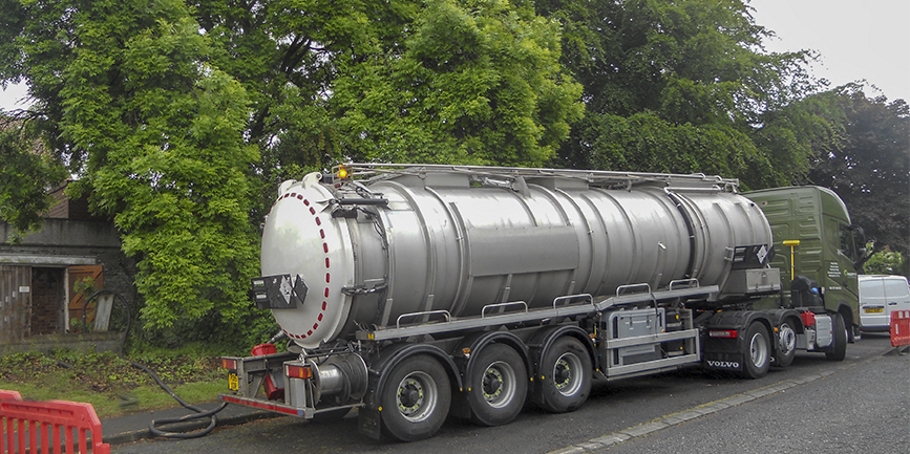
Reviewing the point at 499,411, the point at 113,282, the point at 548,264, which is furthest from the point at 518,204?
the point at 113,282

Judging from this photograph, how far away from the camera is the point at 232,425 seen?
9445mm

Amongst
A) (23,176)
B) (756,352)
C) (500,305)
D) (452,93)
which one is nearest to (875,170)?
(756,352)

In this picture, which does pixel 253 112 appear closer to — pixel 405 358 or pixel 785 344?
pixel 405 358

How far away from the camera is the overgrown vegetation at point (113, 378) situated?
34.1ft

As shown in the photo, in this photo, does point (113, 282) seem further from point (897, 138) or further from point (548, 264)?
point (897, 138)

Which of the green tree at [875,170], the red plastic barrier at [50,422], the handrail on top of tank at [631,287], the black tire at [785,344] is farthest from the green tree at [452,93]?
the green tree at [875,170]

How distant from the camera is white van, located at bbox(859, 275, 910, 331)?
18812 millimetres

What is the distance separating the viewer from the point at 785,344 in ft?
42.9

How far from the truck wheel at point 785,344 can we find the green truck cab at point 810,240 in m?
0.77

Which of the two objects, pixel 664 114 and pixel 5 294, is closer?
pixel 5 294

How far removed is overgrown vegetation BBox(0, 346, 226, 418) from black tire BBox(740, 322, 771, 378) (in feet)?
26.2

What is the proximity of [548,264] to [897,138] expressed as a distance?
28.2m

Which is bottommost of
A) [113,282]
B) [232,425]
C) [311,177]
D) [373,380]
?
[232,425]

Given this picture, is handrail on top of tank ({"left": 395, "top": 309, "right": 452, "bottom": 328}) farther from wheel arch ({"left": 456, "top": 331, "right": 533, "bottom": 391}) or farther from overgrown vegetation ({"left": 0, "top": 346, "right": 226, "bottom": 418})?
overgrown vegetation ({"left": 0, "top": 346, "right": 226, "bottom": 418})
